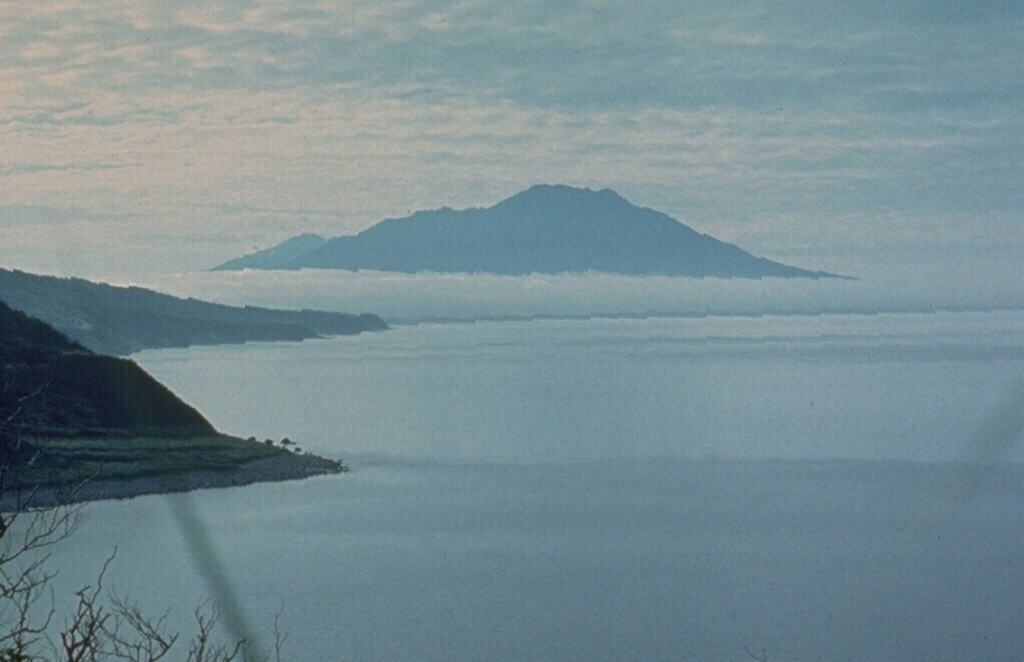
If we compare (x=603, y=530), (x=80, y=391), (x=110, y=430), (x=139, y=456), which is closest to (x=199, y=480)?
(x=139, y=456)

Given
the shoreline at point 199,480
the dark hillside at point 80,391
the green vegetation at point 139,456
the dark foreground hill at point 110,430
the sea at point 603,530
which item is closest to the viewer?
the sea at point 603,530

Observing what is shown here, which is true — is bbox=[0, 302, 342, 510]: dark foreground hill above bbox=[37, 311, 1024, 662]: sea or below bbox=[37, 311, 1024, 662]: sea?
above

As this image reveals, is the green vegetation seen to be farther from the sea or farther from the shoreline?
the sea

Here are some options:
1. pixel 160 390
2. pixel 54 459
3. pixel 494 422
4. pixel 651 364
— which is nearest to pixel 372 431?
pixel 494 422

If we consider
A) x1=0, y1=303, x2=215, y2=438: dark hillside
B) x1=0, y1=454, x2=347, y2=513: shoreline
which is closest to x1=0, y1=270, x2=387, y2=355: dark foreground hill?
x1=0, y1=303, x2=215, y2=438: dark hillside

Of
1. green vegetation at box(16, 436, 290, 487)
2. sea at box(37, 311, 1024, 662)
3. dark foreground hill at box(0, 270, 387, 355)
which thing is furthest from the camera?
dark foreground hill at box(0, 270, 387, 355)

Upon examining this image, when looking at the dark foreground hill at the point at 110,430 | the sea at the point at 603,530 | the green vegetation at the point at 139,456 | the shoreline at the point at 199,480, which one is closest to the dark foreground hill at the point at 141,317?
the sea at the point at 603,530

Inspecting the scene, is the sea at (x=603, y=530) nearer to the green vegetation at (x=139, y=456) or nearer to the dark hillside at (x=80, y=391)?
the green vegetation at (x=139, y=456)
